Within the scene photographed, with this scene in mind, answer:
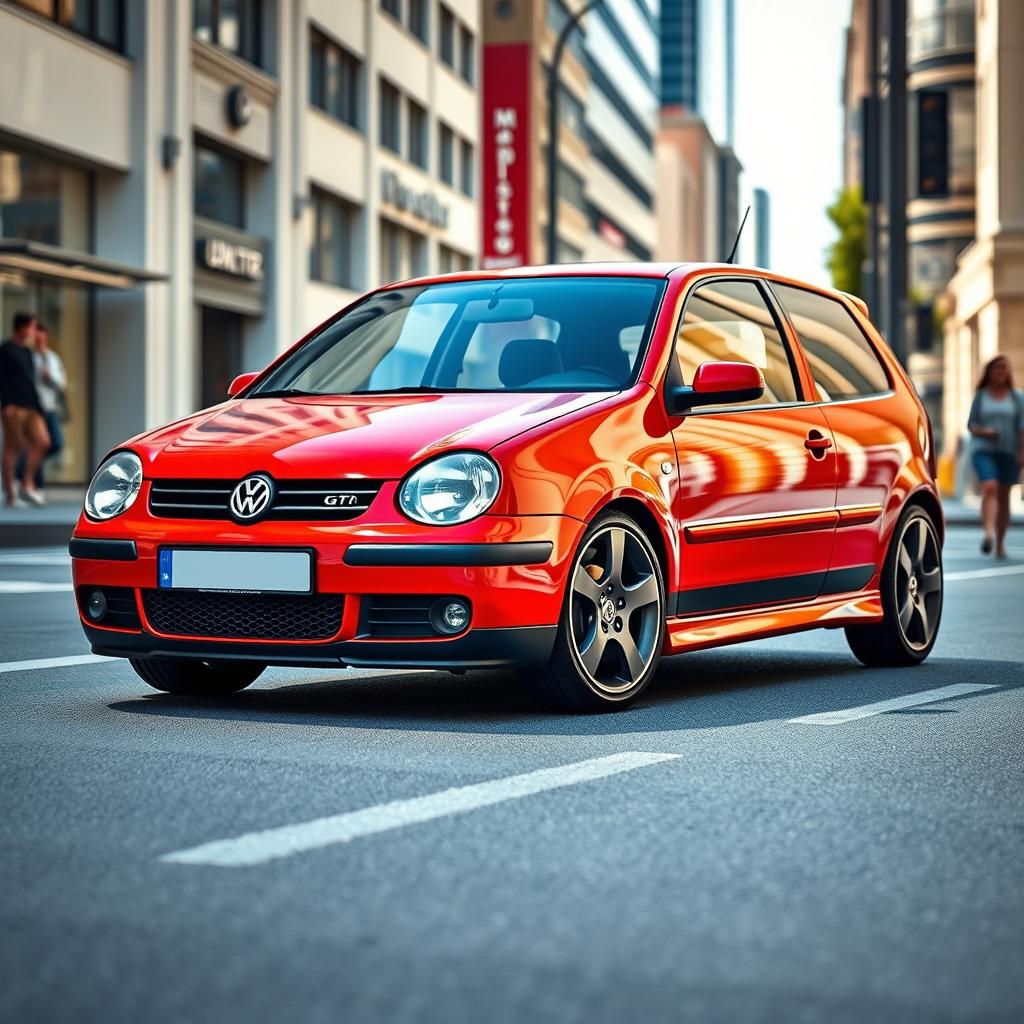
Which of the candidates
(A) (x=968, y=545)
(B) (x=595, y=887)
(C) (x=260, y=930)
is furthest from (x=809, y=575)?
(A) (x=968, y=545)

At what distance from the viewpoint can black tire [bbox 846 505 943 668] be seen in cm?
880

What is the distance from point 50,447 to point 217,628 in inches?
580

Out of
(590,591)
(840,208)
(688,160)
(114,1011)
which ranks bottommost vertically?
(114,1011)

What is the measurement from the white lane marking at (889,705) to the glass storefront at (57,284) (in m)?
19.5

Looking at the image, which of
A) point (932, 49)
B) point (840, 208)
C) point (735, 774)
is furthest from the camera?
point (840, 208)

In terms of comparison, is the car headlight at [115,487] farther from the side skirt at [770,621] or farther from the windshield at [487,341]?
the side skirt at [770,621]

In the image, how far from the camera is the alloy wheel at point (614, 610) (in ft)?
22.7

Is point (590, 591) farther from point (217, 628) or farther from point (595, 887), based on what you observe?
point (595, 887)

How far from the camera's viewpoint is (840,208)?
2785 inches

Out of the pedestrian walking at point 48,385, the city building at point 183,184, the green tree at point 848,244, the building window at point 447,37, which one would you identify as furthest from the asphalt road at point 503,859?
the green tree at point 848,244

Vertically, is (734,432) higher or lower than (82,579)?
higher

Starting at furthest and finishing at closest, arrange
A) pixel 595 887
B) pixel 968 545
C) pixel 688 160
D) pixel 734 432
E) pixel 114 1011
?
1. pixel 688 160
2. pixel 968 545
3. pixel 734 432
4. pixel 595 887
5. pixel 114 1011

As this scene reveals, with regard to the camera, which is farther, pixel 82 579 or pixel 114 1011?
pixel 82 579

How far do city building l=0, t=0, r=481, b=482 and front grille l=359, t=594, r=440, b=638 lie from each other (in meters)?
18.2
